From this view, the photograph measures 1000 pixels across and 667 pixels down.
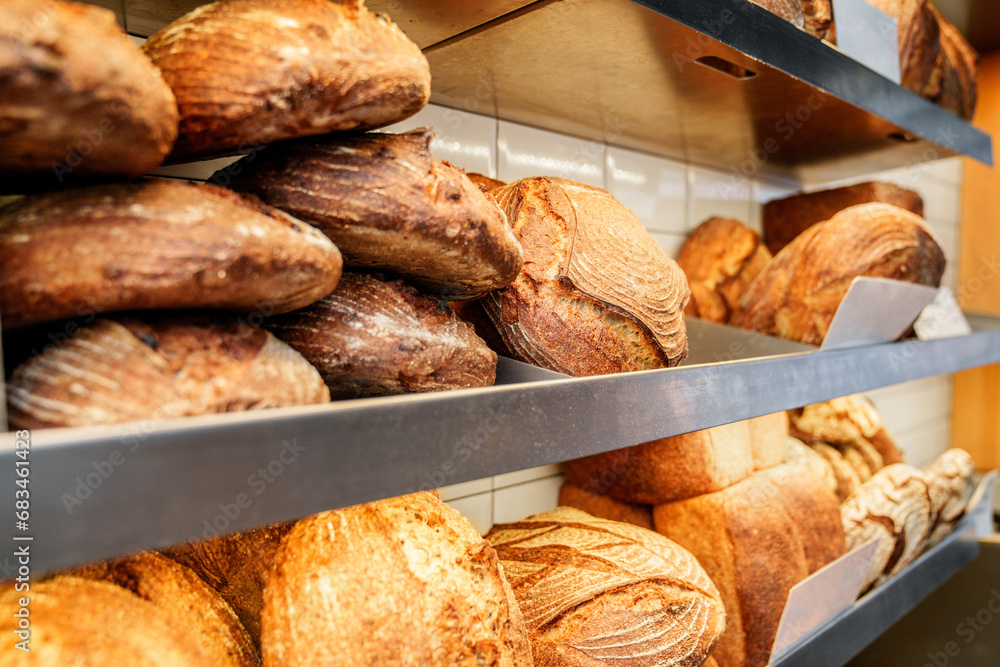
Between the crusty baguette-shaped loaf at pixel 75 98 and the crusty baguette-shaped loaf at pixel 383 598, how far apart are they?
0.42 metres

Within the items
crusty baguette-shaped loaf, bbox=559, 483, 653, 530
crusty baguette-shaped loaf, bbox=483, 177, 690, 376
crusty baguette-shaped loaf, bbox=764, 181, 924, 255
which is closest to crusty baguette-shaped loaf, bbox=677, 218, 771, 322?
crusty baguette-shaped loaf, bbox=764, 181, 924, 255

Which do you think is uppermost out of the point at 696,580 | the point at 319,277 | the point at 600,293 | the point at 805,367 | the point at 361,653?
the point at 319,277

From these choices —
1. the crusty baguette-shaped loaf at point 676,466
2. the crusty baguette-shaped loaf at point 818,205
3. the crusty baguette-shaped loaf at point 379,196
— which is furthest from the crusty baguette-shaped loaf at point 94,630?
the crusty baguette-shaped loaf at point 818,205

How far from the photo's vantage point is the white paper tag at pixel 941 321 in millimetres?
1631

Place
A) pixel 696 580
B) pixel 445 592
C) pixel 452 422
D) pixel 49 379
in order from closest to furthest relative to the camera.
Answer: pixel 49 379 → pixel 452 422 → pixel 445 592 → pixel 696 580

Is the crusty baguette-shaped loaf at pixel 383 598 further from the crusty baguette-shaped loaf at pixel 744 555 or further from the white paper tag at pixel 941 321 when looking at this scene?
the white paper tag at pixel 941 321

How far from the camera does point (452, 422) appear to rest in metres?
0.60

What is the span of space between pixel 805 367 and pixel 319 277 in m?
0.82

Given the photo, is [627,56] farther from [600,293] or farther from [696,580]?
[696,580]

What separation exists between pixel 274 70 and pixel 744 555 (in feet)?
3.97

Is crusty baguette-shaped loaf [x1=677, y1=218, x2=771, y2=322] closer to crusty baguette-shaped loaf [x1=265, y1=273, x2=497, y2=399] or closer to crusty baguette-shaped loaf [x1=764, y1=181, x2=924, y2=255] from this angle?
crusty baguette-shaped loaf [x1=764, y1=181, x2=924, y2=255]

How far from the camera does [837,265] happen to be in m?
1.41

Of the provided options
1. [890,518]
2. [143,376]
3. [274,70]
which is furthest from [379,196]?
[890,518]

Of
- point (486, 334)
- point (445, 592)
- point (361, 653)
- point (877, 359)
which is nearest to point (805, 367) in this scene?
point (877, 359)
